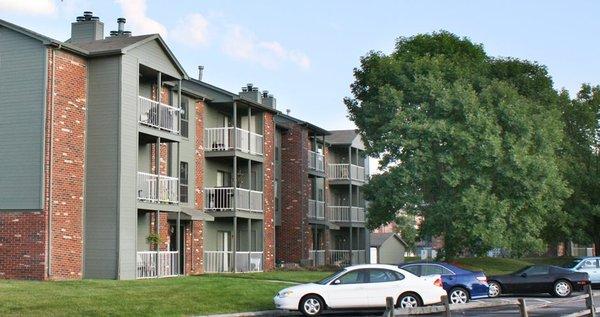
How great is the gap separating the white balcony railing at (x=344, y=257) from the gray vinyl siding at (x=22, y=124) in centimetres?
2801

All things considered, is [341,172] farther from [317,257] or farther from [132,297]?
[132,297]

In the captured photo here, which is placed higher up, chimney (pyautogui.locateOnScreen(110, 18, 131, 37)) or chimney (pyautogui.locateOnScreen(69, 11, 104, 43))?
chimney (pyautogui.locateOnScreen(110, 18, 131, 37))

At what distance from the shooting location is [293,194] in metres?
48.7

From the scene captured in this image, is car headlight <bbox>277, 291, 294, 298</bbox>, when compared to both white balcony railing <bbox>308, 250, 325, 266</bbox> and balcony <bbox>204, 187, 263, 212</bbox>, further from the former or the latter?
white balcony railing <bbox>308, 250, 325, 266</bbox>

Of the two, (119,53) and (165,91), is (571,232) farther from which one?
(119,53)

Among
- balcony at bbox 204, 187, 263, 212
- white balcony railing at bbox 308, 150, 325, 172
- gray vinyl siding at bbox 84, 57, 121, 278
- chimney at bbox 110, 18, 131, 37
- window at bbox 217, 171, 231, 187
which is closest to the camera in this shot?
gray vinyl siding at bbox 84, 57, 121, 278

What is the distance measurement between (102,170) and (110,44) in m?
4.64

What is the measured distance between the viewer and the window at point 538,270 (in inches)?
1185

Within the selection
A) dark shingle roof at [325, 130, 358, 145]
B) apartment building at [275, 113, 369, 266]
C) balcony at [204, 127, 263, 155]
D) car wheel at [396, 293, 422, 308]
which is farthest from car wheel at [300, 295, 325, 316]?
dark shingle roof at [325, 130, 358, 145]

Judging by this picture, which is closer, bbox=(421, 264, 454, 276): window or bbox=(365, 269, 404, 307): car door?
bbox=(365, 269, 404, 307): car door

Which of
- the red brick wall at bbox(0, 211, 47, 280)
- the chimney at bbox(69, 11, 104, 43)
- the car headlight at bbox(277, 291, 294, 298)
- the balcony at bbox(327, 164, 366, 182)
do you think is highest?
the chimney at bbox(69, 11, 104, 43)

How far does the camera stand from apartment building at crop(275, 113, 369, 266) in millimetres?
48375

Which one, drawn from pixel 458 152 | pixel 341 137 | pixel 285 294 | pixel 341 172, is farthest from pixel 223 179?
pixel 285 294

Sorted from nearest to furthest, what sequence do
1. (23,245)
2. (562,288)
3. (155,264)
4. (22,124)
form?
(23,245)
(22,124)
(562,288)
(155,264)
